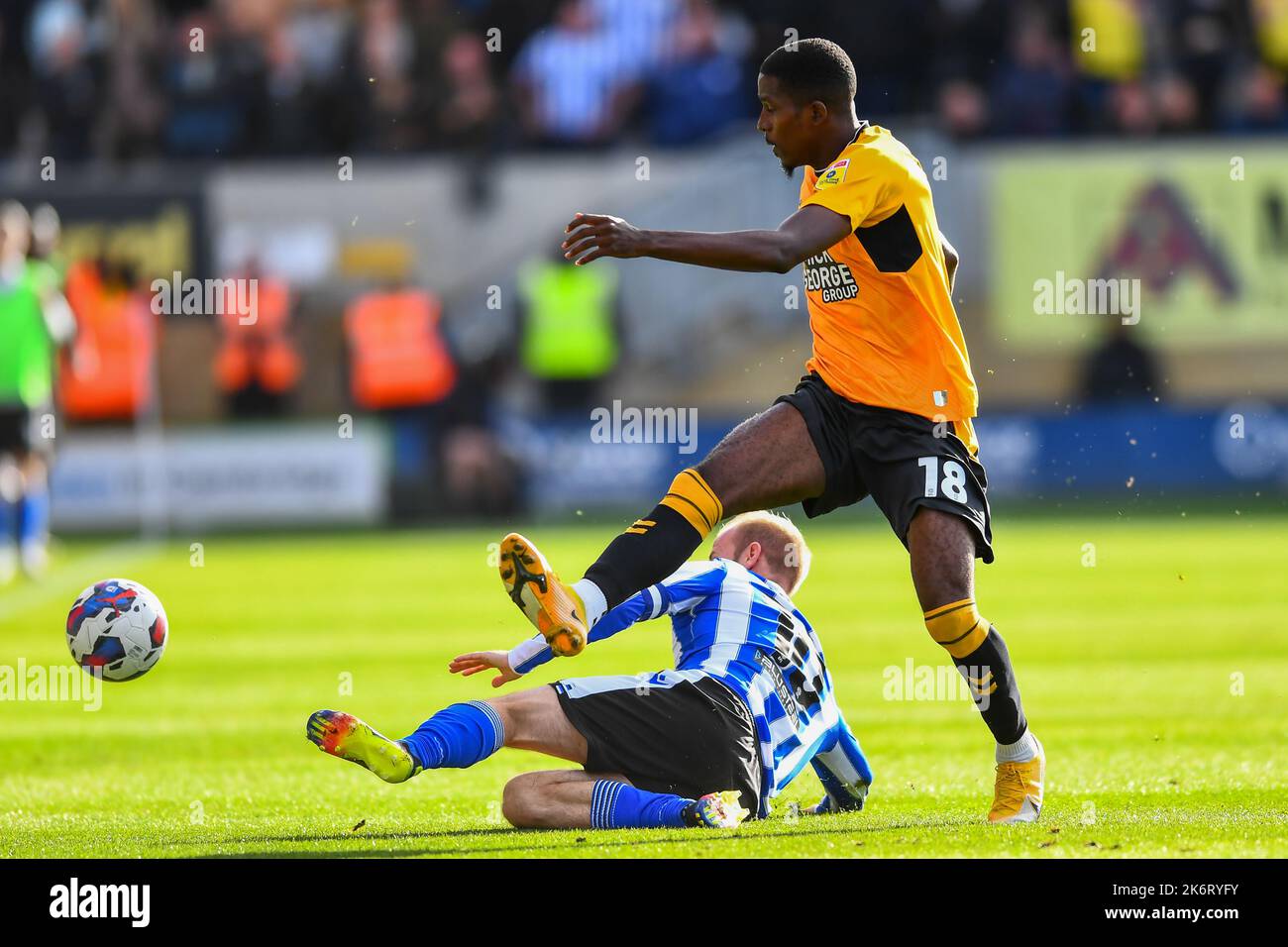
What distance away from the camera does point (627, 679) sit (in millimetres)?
6105

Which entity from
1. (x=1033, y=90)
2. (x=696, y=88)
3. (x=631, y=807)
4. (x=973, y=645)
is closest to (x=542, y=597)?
(x=631, y=807)

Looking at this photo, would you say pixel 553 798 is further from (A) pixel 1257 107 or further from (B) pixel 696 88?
(A) pixel 1257 107

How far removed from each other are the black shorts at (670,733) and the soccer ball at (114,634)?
1.73 m

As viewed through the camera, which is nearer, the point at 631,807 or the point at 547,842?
the point at 547,842

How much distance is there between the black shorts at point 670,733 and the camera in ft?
19.6

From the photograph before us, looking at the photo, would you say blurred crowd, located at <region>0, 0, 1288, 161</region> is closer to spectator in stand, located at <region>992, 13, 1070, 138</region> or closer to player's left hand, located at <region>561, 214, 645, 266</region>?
spectator in stand, located at <region>992, 13, 1070, 138</region>

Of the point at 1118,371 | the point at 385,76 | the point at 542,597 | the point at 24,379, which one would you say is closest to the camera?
the point at 542,597

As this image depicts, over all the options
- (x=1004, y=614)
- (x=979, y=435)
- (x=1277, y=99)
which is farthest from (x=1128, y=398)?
(x=1004, y=614)

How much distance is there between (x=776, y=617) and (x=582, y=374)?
16.0m

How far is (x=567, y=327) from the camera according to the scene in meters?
22.1

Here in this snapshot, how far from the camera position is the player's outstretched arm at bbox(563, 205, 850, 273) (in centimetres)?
554

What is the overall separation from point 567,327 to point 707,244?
16509 mm
